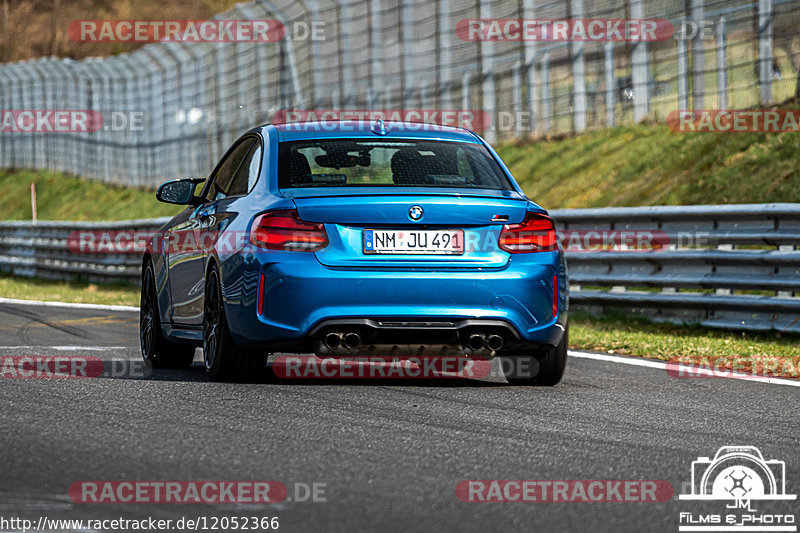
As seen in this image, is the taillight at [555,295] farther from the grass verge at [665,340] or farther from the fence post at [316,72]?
the fence post at [316,72]

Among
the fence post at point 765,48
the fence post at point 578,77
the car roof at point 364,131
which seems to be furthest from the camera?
the fence post at point 578,77

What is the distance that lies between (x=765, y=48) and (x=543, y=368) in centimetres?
1075

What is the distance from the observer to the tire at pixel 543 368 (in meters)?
8.09

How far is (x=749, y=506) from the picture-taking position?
481 cm

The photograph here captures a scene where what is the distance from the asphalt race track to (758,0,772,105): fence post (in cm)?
977

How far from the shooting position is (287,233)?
7520mm

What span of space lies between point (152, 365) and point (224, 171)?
136cm

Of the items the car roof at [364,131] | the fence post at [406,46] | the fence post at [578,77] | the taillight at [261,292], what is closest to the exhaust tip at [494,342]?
the taillight at [261,292]

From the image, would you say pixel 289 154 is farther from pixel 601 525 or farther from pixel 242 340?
pixel 601 525

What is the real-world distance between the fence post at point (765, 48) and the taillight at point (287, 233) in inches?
458

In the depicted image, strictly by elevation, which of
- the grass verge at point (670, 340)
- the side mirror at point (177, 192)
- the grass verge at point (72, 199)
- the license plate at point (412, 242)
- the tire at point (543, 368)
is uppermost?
the grass verge at point (72, 199)

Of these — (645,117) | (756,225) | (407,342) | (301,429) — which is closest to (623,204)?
(645,117)

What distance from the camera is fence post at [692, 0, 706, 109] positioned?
18938 mm

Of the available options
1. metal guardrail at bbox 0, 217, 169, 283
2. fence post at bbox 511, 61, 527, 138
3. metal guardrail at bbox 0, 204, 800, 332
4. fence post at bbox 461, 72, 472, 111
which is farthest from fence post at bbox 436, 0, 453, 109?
metal guardrail at bbox 0, 204, 800, 332
